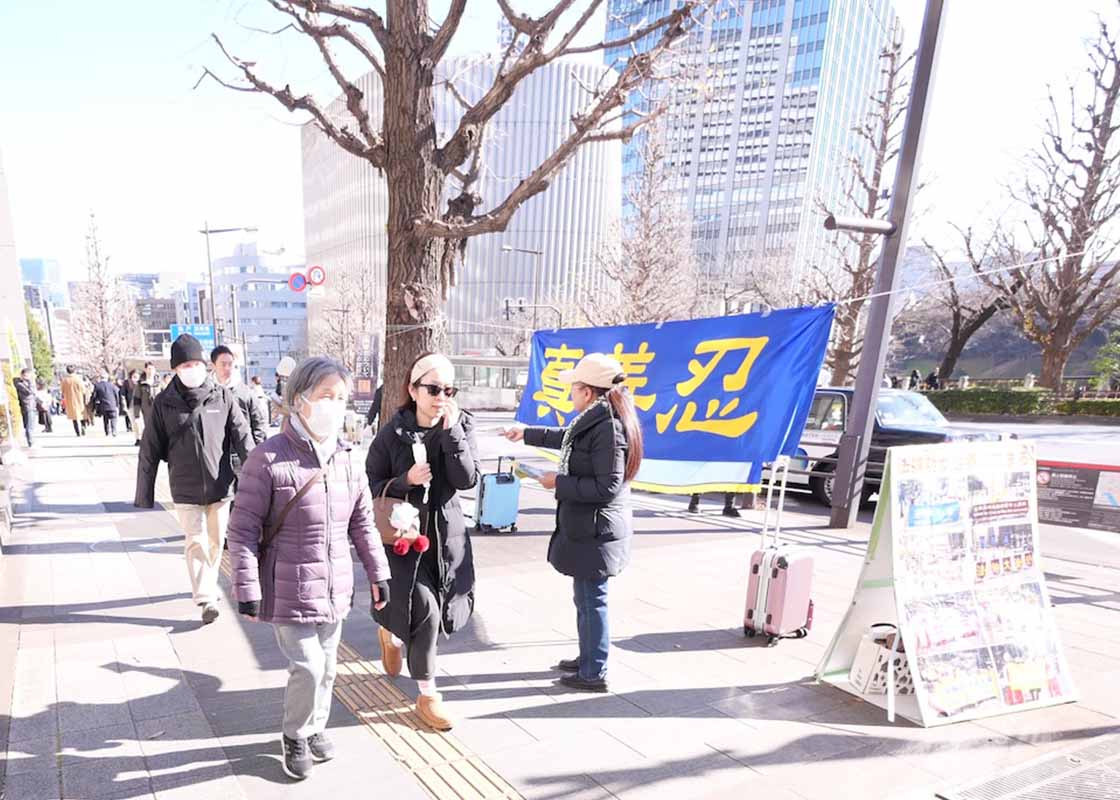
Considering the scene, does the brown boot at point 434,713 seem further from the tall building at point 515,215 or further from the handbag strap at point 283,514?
the tall building at point 515,215

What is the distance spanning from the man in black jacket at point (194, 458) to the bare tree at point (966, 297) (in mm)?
23701

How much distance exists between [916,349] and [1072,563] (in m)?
65.4

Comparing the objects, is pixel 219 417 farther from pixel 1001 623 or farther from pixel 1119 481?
pixel 1119 481

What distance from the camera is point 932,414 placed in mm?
10359

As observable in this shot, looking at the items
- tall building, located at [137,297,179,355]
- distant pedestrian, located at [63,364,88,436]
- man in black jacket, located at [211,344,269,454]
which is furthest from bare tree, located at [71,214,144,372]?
tall building, located at [137,297,179,355]

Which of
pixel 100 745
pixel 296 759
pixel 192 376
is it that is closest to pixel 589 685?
pixel 296 759

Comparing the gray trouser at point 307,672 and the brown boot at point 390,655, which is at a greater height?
Result: the gray trouser at point 307,672

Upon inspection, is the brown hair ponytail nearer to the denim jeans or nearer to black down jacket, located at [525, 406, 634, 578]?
black down jacket, located at [525, 406, 634, 578]

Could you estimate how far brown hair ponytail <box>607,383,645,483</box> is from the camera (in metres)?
3.43

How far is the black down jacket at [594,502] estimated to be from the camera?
3.35 metres

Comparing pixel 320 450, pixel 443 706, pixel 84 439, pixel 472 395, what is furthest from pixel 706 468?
pixel 472 395

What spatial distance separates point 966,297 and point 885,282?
36.4 m

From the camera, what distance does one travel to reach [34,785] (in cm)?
273

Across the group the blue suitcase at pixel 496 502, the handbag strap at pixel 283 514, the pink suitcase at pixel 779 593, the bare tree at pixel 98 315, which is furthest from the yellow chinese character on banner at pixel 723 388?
the bare tree at pixel 98 315
